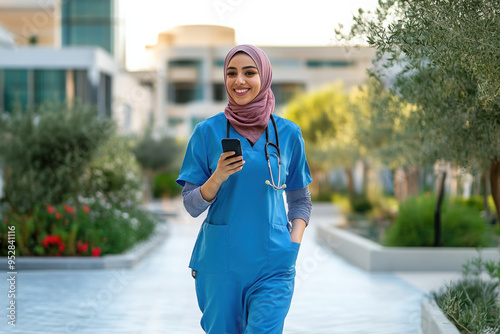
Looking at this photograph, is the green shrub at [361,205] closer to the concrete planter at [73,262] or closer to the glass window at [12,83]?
the concrete planter at [73,262]

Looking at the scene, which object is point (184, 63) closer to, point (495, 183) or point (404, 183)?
point (404, 183)

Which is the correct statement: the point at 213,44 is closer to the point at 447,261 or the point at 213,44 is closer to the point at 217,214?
the point at 447,261

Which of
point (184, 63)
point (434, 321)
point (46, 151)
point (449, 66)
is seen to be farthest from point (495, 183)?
point (184, 63)

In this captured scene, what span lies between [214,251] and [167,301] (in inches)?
234

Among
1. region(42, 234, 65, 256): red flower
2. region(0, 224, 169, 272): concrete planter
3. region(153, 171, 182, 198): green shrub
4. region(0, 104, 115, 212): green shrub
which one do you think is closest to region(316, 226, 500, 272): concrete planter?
region(0, 224, 169, 272): concrete planter

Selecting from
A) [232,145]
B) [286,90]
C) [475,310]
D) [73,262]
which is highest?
[232,145]

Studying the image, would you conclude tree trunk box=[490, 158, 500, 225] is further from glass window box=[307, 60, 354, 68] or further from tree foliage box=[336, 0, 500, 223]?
glass window box=[307, 60, 354, 68]

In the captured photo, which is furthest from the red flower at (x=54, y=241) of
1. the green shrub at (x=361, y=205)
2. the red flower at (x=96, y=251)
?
the green shrub at (x=361, y=205)

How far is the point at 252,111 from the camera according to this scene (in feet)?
12.1

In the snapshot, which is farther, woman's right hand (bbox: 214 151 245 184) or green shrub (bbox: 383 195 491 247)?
green shrub (bbox: 383 195 491 247)

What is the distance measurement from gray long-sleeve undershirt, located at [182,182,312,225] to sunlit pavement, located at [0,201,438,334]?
3.79m

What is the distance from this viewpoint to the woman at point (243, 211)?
3566 mm

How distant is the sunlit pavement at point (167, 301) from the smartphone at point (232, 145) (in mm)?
4397

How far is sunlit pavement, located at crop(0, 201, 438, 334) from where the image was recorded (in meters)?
7.71
